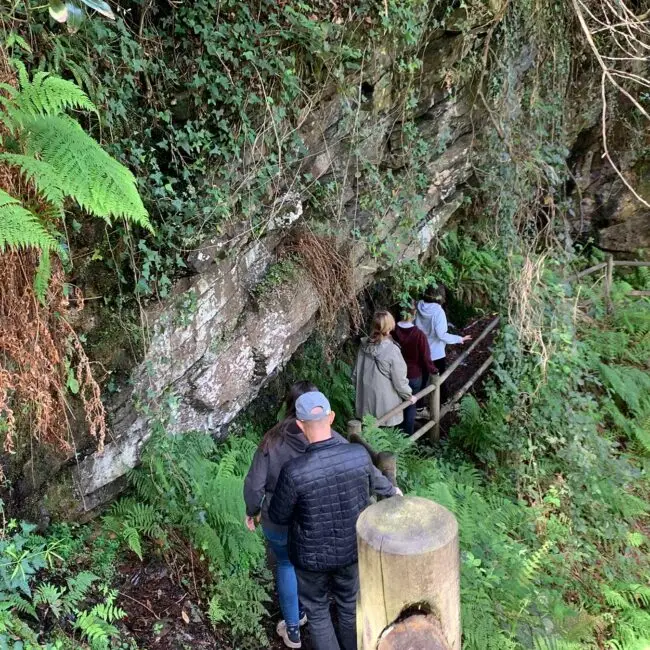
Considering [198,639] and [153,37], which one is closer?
[198,639]

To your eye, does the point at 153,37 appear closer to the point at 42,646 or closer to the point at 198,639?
the point at 42,646

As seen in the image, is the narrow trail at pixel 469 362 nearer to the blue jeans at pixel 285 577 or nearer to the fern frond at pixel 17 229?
the blue jeans at pixel 285 577

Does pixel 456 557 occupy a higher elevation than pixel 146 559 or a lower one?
higher

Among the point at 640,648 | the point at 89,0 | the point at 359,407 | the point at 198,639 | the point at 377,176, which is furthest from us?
A: the point at 359,407

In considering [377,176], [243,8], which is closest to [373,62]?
[377,176]

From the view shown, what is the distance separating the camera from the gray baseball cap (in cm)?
267

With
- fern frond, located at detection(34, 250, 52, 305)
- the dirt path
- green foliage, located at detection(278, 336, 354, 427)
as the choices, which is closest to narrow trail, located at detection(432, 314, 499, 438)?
the dirt path

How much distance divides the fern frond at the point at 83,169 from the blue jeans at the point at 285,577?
6.09ft

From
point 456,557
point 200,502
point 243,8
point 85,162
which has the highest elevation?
point 243,8

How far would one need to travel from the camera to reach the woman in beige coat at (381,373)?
523 cm

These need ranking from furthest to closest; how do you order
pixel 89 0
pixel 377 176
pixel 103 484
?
pixel 377 176, pixel 103 484, pixel 89 0

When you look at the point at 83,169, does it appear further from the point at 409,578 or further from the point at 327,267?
the point at 327,267

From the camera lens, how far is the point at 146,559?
3.35 meters

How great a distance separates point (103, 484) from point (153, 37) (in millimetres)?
2958
